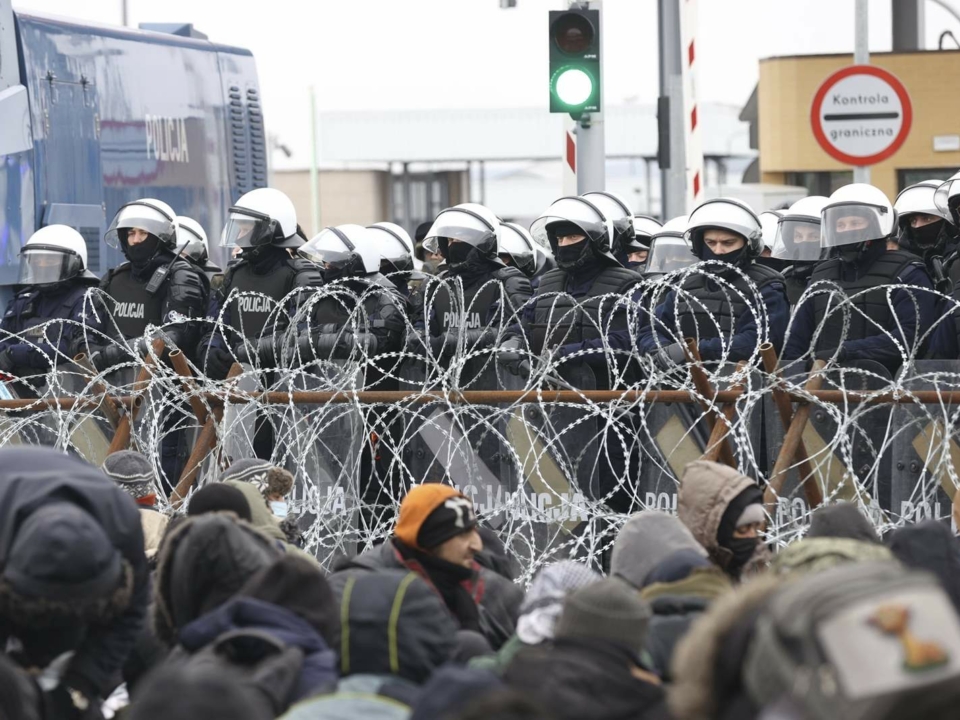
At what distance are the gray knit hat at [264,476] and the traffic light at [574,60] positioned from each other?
13.8ft

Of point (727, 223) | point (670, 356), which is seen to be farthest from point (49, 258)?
point (670, 356)

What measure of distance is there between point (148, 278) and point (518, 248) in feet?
7.09

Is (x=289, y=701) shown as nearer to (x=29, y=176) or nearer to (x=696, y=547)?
(x=696, y=547)

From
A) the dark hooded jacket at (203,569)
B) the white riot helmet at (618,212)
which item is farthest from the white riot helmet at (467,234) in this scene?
the dark hooded jacket at (203,569)

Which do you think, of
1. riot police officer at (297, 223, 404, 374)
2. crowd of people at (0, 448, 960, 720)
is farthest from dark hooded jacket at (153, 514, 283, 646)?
riot police officer at (297, 223, 404, 374)

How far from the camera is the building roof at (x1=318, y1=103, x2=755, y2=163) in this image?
3881 cm

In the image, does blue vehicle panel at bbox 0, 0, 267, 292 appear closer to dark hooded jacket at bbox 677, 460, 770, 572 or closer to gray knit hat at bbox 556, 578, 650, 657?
dark hooded jacket at bbox 677, 460, 770, 572

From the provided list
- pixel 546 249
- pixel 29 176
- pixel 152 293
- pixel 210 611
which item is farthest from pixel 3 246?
pixel 210 611

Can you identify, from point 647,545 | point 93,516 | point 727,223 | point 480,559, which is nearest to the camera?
point 93,516

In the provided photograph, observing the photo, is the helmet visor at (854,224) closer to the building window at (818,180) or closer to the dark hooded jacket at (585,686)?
the dark hooded jacket at (585,686)

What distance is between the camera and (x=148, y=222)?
9836 mm

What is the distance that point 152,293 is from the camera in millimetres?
9664

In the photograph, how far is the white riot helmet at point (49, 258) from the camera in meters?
9.88

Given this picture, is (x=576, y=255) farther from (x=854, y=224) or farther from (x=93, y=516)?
(x=93, y=516)
